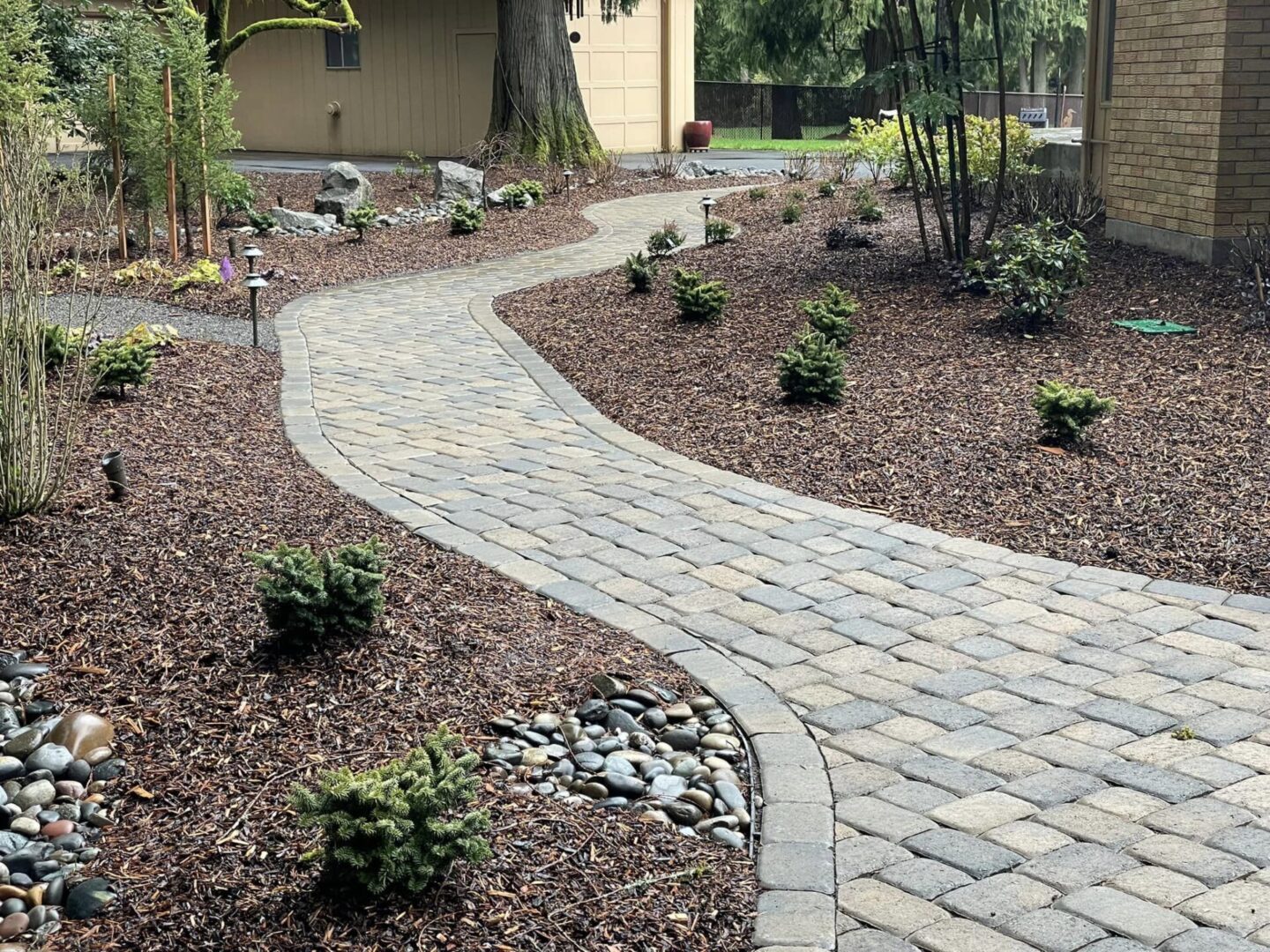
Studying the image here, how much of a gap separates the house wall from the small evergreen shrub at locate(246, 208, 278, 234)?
30.9 feet

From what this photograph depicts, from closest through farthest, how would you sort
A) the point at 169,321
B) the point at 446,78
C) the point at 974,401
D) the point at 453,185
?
the point at 974,401, the point at 169,321, the point at 453,185, the point at 446,78

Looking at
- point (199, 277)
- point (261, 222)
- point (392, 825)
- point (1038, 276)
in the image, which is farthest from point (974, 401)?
point (261, 222)

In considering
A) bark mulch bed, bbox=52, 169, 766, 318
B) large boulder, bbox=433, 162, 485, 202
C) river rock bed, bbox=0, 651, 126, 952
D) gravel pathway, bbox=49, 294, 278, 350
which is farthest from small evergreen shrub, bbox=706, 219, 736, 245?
river rock bed, bbox=0, 651, 126, 952

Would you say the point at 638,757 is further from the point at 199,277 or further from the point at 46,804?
the point at 199,277

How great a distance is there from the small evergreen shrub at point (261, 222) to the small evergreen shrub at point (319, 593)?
12.3 m

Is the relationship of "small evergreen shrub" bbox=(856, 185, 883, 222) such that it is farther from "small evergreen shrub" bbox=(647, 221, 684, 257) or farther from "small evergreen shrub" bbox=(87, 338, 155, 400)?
"small evergreen shrub" bbox=(87, 338, 155, 400)

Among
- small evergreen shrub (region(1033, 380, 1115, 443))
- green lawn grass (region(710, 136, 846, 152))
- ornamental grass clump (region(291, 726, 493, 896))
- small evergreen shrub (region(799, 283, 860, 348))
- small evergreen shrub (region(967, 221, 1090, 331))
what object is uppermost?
Result: green lawn grass (region(710, 136, 846, 152))

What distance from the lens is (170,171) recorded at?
517 inches

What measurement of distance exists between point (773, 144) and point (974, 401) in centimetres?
2710

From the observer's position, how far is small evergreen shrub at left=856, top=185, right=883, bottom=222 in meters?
14.1

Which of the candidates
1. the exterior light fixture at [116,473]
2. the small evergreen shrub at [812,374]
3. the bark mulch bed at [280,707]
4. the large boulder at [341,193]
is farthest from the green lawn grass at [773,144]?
the bark mulch bed at [280,707]

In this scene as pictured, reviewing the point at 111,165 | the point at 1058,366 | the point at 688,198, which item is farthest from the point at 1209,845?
the point at 688,198

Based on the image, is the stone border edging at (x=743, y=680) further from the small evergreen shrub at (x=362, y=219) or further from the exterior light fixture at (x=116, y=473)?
the small evergreen shrub at (x=362, y=219)

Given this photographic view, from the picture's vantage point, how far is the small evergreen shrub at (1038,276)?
9039 millimetres
